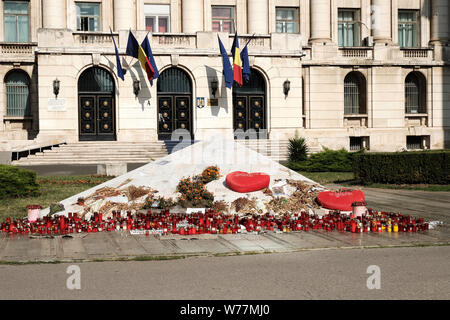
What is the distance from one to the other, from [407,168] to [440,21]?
26.1m

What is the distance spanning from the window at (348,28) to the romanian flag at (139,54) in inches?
664

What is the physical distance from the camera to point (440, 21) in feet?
139

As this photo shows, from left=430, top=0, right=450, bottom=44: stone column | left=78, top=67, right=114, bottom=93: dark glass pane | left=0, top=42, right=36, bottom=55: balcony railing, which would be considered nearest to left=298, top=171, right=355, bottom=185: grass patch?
left=78, top=67, right=114, bottom=93: dark glass pane

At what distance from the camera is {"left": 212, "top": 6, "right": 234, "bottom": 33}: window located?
4034 cm

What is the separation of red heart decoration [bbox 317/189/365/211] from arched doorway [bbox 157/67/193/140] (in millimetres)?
22972

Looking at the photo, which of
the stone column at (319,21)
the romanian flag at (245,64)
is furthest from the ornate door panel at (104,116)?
the stone column at (319,21)

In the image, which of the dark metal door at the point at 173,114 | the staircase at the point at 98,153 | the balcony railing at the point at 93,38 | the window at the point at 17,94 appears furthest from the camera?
the window at the point at 17,94

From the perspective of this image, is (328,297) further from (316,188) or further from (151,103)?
(151,103)

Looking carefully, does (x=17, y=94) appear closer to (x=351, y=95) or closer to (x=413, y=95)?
(x=351, y=95)

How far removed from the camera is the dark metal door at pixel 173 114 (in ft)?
117

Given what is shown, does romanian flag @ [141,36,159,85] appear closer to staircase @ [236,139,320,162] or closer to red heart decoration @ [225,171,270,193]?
staircase @ [236,139,320,162]

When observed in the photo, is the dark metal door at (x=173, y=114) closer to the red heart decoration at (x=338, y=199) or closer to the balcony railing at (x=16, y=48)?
the balcony railing at (x=16, y=48)

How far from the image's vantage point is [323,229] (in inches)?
449
